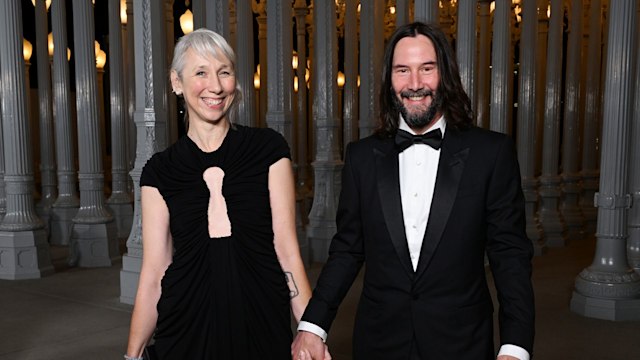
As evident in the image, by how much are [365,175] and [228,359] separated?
2.59 feet

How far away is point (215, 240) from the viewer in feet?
7.66

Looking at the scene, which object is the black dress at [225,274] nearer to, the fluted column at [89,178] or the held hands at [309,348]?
the held hands at [309,348]

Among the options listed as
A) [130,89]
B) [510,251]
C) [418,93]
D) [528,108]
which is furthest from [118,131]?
[510,251]

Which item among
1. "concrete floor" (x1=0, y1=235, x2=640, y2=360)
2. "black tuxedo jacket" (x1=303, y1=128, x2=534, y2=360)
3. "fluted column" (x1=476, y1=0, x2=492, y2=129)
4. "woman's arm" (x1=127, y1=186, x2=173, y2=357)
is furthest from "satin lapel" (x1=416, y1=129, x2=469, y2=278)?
"fluted column" (x1=476, y1=0, x2=492, y2=129)

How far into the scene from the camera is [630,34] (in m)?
6.62

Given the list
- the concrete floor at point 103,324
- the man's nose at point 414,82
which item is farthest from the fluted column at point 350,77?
the man's nose at point 414,82

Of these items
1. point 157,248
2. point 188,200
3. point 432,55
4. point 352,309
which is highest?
point 432,55

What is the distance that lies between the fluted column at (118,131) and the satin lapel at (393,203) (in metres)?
9.28

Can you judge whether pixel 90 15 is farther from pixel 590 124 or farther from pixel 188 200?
pixel 590 124

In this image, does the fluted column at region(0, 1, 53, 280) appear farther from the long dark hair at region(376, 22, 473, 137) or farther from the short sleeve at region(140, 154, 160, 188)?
the long dark hair at region(376, 22, 473, 137)

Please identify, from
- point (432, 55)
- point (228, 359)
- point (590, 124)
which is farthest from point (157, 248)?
point (590, 124)

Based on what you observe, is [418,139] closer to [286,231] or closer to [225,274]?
[286,231]

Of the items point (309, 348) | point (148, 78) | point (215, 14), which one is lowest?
point (309, 348)

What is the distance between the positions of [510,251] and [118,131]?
9.97 metres
